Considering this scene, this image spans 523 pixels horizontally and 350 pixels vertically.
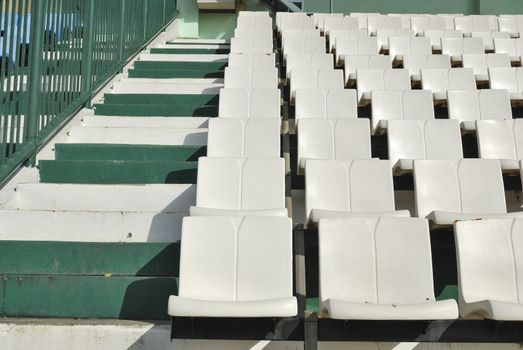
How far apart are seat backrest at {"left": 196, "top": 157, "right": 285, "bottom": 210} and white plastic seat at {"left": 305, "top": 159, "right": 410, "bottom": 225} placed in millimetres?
142

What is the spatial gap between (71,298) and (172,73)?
2.67 m

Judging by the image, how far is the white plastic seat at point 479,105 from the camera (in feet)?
9.91

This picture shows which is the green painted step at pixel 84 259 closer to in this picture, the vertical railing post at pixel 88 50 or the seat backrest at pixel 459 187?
the seat backrest at pixel 459 187

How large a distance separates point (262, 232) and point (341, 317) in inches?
16.8

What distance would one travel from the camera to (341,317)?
134 centimetres

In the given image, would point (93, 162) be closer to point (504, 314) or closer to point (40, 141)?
point (40, 141)

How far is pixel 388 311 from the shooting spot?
4.46 ft

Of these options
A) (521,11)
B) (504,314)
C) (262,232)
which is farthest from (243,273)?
(521,11)

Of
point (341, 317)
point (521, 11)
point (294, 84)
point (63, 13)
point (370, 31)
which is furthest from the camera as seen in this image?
point (521, 11)

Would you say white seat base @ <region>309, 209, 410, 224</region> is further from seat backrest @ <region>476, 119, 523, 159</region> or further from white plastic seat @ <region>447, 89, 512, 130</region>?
white plastic seat @ <region>447, 89, 512, 130</region>

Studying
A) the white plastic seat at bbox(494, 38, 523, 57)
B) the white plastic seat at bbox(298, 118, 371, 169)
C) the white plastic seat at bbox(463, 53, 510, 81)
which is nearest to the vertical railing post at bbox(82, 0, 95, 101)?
the white plastic seat at bbox(298, 118, 371, 169)

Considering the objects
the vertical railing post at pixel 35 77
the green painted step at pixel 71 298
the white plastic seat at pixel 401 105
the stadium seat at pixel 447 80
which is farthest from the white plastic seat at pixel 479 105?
the vertical railing post at pixel 35 77

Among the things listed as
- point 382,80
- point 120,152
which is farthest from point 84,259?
point 382,80

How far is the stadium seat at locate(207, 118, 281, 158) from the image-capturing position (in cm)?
246
